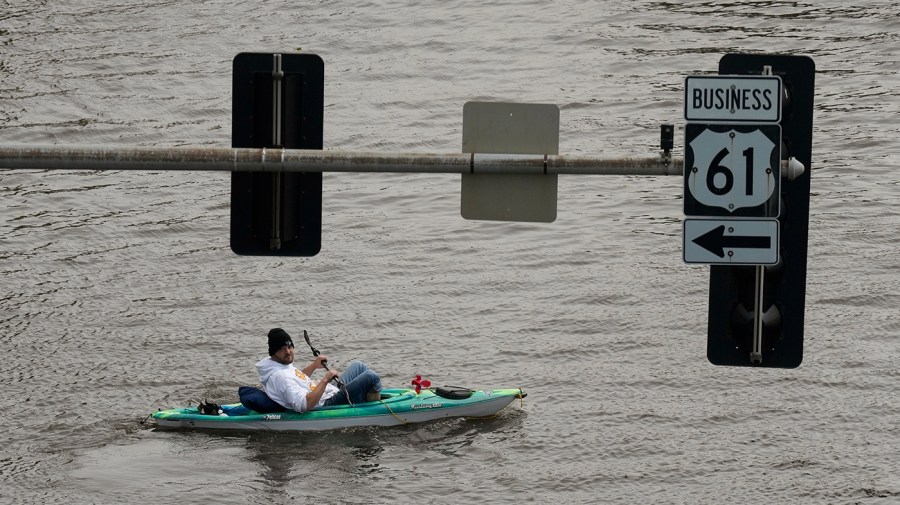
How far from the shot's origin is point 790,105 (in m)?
7.06

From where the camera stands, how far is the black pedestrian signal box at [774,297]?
7.19 meters

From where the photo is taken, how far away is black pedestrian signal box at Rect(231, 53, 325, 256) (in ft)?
24.8

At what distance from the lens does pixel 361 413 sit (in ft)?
68.3

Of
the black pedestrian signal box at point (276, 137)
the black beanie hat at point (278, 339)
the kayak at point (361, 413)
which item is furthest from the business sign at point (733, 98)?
the kayak at point (361, 413)

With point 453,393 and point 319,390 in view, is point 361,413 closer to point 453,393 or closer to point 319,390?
point 319,390

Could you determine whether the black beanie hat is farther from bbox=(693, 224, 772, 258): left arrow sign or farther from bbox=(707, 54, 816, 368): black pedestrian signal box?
bbox=(693, 224, 772, 258): left arrow sign

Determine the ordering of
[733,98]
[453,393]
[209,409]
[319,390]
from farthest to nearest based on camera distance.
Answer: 1. [453,393]
2. [209,409]
3. [319,390]
4. [733,98]

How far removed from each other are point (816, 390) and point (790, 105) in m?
17.0

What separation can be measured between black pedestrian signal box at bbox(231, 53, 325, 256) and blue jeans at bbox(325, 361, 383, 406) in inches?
513

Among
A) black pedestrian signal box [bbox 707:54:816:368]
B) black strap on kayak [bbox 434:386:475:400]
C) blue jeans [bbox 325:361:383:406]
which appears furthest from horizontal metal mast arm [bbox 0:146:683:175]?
black strap on kayak [bbox 434:386:475:400]

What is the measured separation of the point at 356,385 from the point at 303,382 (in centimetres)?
91

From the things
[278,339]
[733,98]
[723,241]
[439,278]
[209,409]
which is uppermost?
[733,98]

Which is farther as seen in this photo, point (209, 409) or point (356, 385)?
point (209, 409)

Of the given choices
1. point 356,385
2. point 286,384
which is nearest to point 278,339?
point 286,384
